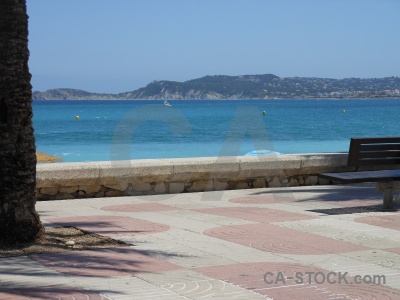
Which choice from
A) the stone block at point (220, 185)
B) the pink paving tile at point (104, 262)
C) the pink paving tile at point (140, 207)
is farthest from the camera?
the stone block at point (220, 185)

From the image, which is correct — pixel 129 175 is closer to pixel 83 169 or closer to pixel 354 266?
pixel 83 169

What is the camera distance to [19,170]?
7.80 m

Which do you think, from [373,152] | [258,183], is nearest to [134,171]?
[258,183]

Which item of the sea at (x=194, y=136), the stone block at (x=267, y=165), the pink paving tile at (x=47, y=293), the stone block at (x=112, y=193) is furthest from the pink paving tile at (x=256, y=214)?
the sea at (x=194, y=136)

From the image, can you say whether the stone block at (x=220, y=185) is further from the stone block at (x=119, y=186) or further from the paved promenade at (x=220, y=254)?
the stone block at (x=119, y=186)

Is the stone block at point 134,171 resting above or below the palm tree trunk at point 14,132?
below

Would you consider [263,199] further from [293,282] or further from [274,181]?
[293,282]

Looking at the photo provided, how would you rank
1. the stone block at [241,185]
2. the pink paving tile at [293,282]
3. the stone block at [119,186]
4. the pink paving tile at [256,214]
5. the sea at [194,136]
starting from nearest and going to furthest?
1. the pink paving tile at [293,282]
2. the pink paving tile at [256,214]
3. the stone block at [119,186]
4. the stone block at [241,185]
5. the sea at [194,136]

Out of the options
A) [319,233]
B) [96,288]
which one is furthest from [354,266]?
[96,288]

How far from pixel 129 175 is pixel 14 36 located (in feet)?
13.9

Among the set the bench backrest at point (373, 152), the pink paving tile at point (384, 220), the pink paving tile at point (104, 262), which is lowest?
the pink paving tile at point (384, 220)

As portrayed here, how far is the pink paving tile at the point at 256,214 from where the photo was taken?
9617 mm

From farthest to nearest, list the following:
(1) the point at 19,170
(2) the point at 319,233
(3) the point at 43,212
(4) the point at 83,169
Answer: (4) the point at 83,169, (3) the point at 43,212, (2) the point at 319,233, (1) the point at 19,170

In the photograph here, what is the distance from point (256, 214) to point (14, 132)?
3580 millimetres
